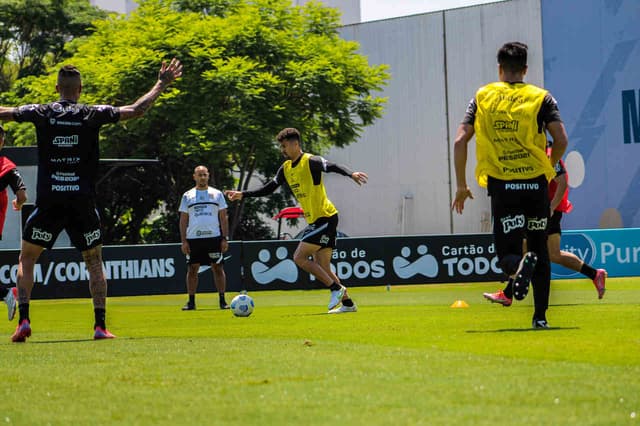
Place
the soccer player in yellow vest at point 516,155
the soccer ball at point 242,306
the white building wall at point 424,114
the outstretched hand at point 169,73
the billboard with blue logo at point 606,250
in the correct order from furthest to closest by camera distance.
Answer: the white building wall at point 424,114 < the billboard with blue logo at point 606,250 < the soccer ball at point 242,306 < the outstretched hand at point 169,73 < the soccer player in yellow vest at point 516,155

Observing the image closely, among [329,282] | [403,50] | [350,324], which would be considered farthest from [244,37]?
[350,324]

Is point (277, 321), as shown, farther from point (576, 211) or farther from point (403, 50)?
point (403, 50)

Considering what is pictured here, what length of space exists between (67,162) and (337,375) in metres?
4.03

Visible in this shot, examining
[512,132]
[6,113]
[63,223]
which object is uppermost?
[6,113]

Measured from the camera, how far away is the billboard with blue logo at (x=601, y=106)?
51.1 metres

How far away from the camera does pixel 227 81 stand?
118 ft

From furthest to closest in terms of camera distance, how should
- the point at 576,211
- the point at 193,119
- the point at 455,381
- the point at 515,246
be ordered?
the point at 576,211
the point at 193,119
the point at 515,246
the point at 455,381

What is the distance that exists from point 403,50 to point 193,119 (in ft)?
74.6

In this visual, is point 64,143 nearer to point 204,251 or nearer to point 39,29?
point 204,251

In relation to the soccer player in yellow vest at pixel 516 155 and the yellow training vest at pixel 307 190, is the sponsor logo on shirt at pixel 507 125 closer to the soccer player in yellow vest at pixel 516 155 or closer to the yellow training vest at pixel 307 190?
the soccer player in yellow vest at pixel 516 155

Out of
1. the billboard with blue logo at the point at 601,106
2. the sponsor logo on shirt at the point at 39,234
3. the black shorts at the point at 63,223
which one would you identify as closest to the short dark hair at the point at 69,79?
the black shorts at the point at 63,223

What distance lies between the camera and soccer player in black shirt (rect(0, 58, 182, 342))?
30.0 feet

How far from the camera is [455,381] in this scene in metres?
5.62

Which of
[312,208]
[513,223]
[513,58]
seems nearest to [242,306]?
[312,208]
